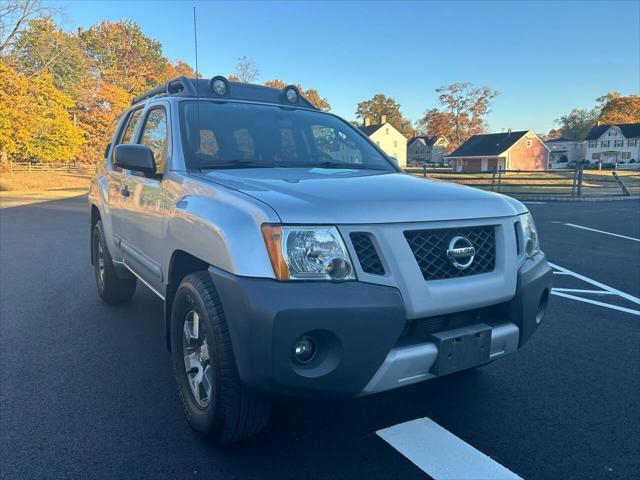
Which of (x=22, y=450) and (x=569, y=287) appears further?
(x=569, y=287)

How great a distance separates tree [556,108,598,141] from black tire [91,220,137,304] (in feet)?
397

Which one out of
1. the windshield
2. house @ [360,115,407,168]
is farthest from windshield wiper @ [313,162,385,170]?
house @ [360,115,407,168]

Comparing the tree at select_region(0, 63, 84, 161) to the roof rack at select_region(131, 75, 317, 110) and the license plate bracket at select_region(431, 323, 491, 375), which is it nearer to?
the roof rack at select_region(131, 75, 317, 110)

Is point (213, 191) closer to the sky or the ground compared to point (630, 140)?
closer to the ground

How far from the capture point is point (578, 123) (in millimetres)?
114938

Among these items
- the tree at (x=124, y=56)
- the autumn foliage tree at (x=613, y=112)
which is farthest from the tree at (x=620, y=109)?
the tree at (x=124, y=56)

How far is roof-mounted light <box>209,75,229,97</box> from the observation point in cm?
360

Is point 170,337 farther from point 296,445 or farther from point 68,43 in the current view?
point 68,43

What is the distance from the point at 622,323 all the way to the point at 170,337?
3.92m

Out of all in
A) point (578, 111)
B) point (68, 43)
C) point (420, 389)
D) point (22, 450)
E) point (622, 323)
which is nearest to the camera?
point (22, 450)

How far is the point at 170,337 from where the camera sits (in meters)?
2.80

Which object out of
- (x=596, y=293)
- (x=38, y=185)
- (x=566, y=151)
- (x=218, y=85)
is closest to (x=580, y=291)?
(x=596, y=293)

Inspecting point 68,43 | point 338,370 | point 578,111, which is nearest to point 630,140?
point 578,111

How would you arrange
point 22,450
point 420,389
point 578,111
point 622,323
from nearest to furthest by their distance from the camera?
point 22,450, point 420,389, point 622,323, point 578,111
